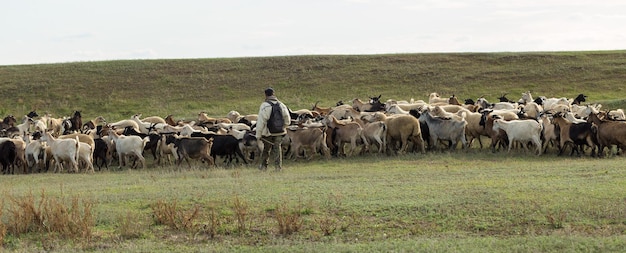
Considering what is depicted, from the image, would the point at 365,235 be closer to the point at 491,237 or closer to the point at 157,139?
the point at 491,237

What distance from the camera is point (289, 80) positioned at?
5084 cm

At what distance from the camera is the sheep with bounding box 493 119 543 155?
2147cm

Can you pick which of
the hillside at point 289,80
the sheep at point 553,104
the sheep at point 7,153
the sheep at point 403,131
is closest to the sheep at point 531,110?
the sheep at point 553,104

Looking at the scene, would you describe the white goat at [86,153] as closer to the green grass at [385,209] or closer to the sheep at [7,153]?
the sheep at [7,153]

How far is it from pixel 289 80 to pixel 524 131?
3029 cm

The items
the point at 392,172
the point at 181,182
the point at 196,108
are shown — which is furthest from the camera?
the point at 196,108

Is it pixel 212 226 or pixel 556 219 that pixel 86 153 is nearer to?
pixel 212 226

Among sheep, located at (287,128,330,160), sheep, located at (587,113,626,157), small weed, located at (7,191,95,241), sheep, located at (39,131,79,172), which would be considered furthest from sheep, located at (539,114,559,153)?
small weed, located at (7,191,95,241)

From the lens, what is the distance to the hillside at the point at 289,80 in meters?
44.0

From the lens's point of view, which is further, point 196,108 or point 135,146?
point 196,108

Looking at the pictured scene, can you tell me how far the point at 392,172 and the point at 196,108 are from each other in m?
26.0

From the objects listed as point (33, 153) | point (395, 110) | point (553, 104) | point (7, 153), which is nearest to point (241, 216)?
point (33, 153)

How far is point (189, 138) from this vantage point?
21.4 metres

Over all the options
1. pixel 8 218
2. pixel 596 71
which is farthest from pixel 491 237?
pixel 596 71
